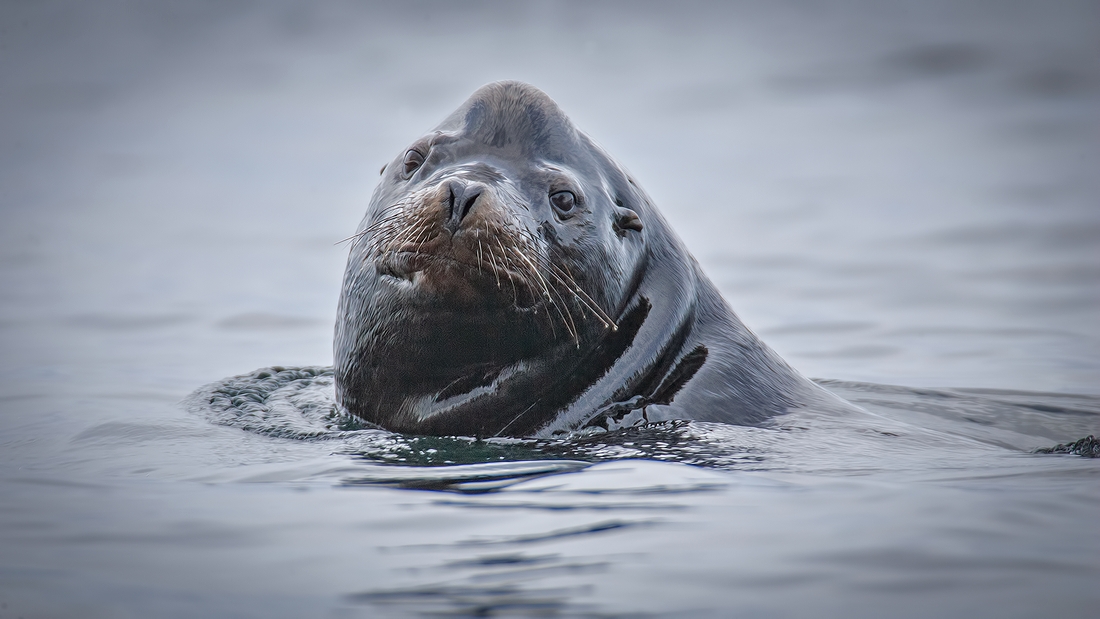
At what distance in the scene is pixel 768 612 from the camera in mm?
3287

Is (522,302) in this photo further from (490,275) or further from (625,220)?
(625,220)

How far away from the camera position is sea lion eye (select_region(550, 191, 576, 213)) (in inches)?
230

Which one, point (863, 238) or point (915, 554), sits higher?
point (863, 238)

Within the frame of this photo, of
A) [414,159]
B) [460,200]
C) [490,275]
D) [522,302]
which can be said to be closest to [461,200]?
[460,200]

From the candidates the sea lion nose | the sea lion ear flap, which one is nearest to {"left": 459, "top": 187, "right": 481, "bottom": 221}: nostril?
the sea lion nose

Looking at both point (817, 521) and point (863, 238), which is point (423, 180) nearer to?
point (817, 521)

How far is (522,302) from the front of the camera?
5641 millimetres

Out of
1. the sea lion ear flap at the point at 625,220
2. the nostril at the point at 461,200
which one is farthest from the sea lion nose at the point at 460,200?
the sea lion ear flap at the point at 625,220

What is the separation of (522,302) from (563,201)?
0.59 meters

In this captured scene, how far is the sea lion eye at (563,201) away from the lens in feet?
19.1

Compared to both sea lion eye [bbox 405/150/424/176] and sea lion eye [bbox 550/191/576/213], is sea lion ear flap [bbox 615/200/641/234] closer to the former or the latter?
sea lion eye [bbox 550/191/576/213]

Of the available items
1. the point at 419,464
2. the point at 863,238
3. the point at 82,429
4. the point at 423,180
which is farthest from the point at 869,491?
the point at 863,238

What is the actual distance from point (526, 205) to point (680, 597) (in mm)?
2710

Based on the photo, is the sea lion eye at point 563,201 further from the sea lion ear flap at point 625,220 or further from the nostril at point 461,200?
the nostril at point 461,200
